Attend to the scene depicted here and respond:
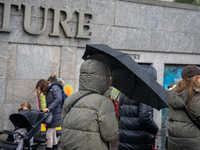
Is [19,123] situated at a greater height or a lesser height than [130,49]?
lesser

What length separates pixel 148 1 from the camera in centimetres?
944

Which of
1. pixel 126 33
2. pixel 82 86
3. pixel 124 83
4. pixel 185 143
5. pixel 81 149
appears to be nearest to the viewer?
pixel 81 149

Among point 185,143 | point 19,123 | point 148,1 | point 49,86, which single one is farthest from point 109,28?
point 185,143

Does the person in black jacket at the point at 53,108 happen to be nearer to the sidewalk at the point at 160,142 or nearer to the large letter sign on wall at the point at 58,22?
the sidewalk at the point at 160,142

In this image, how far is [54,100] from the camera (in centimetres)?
664

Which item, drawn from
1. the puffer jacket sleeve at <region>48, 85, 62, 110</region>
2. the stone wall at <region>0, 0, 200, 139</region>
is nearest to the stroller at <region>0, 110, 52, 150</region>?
the puffer jacket sleeve at <region>48, 85, 62, 110</region>

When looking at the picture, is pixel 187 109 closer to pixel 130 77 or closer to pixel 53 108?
pixel 130 77

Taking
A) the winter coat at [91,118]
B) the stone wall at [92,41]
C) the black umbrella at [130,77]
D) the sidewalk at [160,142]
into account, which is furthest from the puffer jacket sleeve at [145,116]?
the stone wall at [92,41]

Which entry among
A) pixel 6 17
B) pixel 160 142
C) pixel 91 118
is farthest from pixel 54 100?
pixel 91 118

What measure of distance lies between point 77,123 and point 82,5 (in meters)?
6.21

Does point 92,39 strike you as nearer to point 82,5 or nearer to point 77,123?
point 82,5

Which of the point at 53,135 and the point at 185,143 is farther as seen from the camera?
the point at 53,135

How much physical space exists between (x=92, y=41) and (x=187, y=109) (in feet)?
17.0

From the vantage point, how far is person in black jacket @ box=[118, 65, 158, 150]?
4387 millimetres
